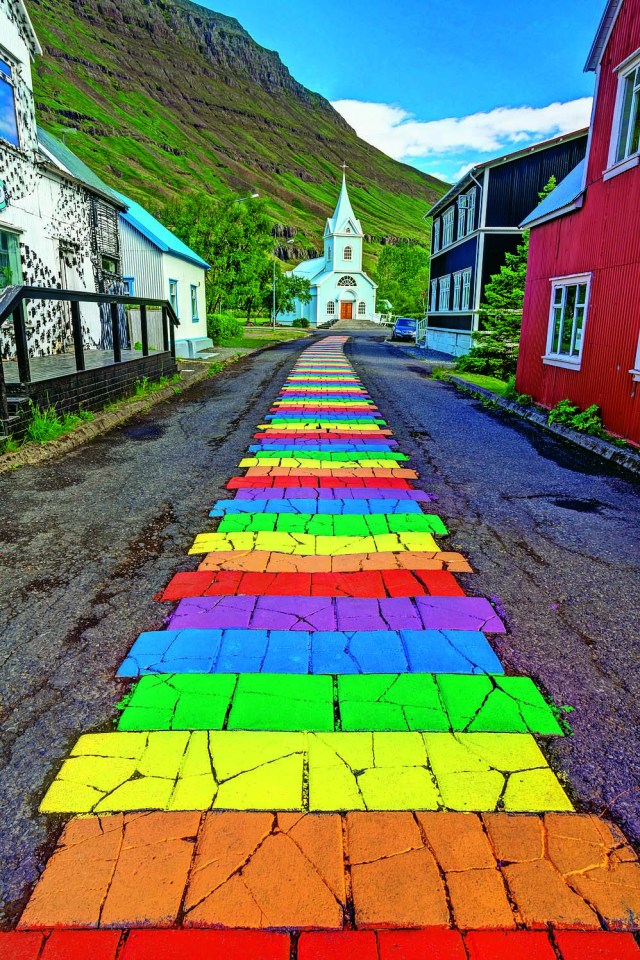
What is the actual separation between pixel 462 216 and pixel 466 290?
3966mm

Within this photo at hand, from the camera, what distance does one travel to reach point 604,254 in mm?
9625

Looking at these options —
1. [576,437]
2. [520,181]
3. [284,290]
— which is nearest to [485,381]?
[576,437]

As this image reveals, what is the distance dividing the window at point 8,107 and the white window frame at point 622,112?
11.6 m

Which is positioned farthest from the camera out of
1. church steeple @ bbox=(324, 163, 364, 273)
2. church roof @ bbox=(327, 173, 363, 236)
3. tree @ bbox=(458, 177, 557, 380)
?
church steeple @ bbox=(324, 163, 364, 273)

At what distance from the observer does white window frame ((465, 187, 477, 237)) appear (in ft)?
84.1

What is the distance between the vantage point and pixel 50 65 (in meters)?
185

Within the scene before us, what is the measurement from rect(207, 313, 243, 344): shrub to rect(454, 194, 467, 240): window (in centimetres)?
1228

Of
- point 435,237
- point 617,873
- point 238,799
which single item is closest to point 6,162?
point 238,799

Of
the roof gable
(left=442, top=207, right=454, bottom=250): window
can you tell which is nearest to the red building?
the roof gable

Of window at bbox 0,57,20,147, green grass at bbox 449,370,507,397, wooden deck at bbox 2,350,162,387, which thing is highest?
window at bbox 0,57,20,147

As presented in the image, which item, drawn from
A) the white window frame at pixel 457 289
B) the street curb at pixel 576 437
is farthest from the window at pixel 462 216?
the street curb at pixel 576 437

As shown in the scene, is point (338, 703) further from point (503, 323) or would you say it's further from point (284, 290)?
point (284, 290)

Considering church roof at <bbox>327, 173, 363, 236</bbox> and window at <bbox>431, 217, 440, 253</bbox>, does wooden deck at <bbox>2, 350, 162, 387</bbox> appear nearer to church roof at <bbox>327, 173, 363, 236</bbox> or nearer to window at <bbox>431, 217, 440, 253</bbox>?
window at <bbox>431, 217, 440, 253</bbox>

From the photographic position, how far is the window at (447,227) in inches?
1200
